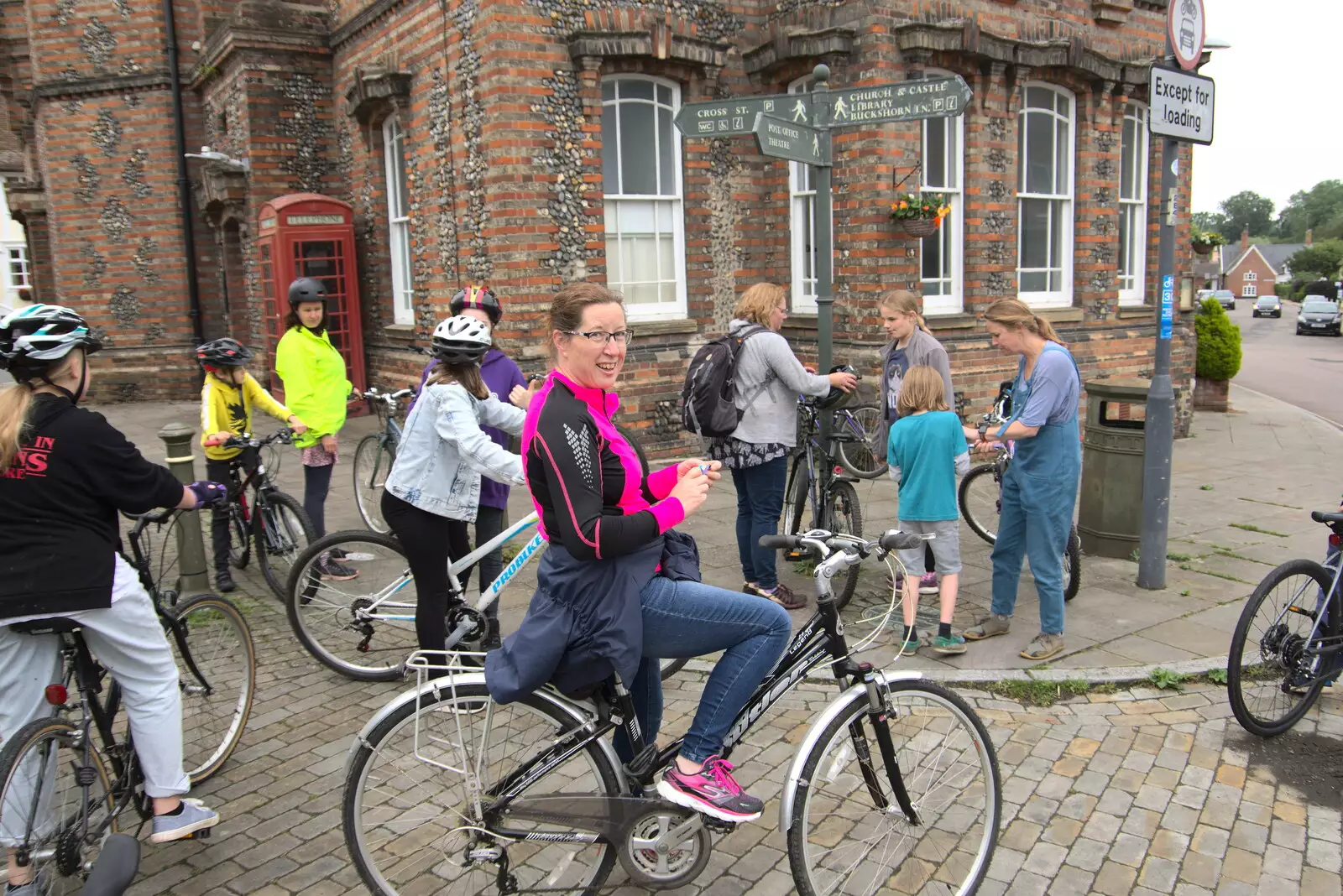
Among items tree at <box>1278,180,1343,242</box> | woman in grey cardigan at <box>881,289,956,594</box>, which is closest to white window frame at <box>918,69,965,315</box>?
woman in grey cardigan at <box>881,289,956,594</box>

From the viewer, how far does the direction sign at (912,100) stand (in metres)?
6.20

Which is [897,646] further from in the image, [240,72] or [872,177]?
[240,72]

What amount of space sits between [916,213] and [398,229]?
6623 millimetres

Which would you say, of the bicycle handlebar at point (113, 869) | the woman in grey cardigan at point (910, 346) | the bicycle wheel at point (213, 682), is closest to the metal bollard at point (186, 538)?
the bicycle wheel at point (213, 682)

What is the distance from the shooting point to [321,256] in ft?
42.9

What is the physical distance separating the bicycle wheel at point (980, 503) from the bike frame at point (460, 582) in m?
3.97

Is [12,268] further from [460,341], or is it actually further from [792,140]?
[460,341]

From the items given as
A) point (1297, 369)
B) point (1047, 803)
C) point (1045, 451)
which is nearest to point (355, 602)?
point (1047, 803)

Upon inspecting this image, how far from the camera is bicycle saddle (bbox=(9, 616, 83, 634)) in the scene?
3.14m

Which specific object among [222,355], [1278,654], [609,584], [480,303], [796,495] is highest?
[480,303]

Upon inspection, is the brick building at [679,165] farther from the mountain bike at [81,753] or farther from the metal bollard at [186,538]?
the mountain bike at [81,753]

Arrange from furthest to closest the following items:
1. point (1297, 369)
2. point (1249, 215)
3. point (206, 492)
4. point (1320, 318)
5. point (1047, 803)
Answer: point (1249, 215) → point (1320, 318) → point (1297, 369) → point (1047, 803) → point (206, 492)

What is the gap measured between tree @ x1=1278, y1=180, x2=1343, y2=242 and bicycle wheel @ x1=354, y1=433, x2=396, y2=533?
504 feet

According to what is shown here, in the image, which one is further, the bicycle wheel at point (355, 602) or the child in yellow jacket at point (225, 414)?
the child in yellow jacket at point (225, 414)
